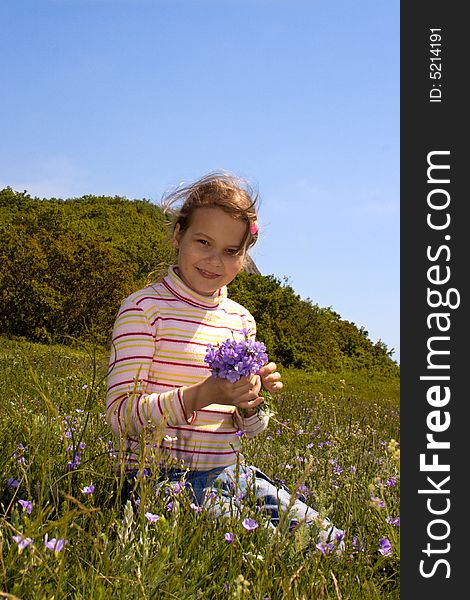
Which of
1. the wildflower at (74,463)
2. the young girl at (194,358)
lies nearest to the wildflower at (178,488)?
the young girl at (194,358)

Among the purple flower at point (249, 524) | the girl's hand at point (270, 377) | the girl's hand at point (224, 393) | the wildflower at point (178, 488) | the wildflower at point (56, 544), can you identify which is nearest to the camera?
the wildflower at point (56, 544)

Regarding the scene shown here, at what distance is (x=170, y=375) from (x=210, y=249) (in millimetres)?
593

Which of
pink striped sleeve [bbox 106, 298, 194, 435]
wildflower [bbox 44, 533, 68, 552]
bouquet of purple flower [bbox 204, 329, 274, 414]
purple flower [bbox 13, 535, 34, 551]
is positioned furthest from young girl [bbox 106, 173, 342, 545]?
purple flower [bbox 13, 535, 34, 551]

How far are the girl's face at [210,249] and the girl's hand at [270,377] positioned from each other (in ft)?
1.96

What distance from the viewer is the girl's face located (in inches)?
131

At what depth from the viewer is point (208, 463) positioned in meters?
3.20

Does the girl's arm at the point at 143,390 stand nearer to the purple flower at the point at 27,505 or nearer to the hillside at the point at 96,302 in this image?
the purple flower at the point at 27,505

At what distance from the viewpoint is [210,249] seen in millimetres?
3344

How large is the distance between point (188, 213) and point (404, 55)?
118cm

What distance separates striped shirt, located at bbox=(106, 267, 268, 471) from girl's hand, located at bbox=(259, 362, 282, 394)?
0.28m

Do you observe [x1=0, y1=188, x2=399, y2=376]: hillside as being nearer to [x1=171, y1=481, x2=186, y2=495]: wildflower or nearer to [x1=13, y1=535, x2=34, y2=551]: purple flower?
[x1=171, y1=481, x2=186, y2=495]: wildflower

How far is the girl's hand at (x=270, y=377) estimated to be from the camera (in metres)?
2.89

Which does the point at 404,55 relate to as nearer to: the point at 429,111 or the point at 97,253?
the point at 429,111

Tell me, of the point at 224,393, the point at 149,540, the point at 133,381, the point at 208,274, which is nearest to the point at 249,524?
the point at 149,540
